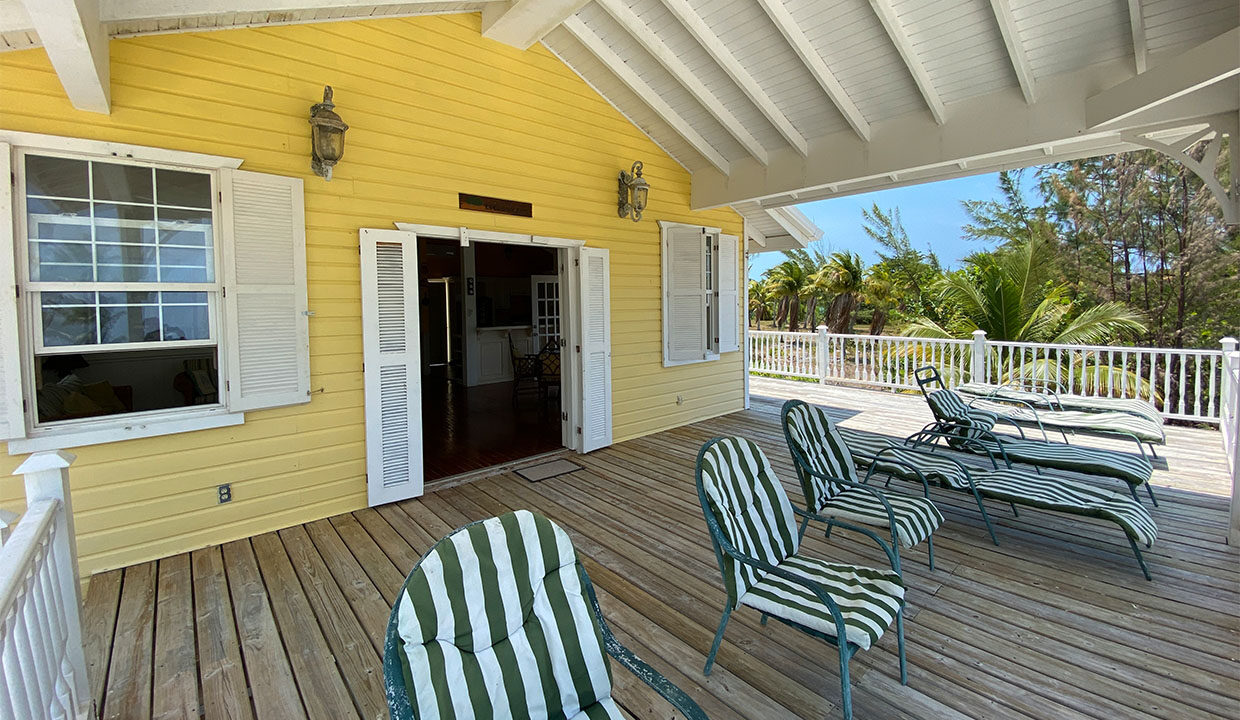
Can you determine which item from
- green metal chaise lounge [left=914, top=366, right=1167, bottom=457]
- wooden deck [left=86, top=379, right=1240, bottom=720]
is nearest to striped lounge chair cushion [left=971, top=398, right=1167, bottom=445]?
green metal chaise lounge [left=914, top=366, right=1167, bottom=457]

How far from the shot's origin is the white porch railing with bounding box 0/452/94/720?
1.30m

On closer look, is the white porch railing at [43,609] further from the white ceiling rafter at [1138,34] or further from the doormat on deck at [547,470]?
the white ceiling rafter at [1138,34]

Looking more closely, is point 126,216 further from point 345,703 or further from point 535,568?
point 535,568

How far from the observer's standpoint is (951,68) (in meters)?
4.25

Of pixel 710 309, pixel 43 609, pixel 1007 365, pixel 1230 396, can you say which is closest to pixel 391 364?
pixel 43 609

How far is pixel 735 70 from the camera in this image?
15.7ft

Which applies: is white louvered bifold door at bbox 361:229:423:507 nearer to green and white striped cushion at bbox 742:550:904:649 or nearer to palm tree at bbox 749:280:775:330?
green and white striped cushion at bbox 742:550:904:649

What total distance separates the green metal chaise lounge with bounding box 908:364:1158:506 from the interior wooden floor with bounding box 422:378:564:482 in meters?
3.84

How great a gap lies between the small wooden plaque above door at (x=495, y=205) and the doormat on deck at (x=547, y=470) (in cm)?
242

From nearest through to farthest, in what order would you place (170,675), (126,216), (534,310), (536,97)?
1. (170,675)
2. (126,216)
3. (536,97)
4. (534,310)

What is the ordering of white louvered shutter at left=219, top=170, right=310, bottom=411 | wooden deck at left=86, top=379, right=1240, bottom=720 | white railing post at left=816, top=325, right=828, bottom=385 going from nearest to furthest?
wooden deck at left=86, top=379, right=1240, bottom=720 → white louvered shutter at left=219, top=170, right=310, bottom=411 → white railing post at left=816, top=325, right=828, bottom=385

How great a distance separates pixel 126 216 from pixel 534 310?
6904mm

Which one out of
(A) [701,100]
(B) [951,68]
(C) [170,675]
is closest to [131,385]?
(C) [170,675]

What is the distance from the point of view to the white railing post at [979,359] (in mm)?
7699
